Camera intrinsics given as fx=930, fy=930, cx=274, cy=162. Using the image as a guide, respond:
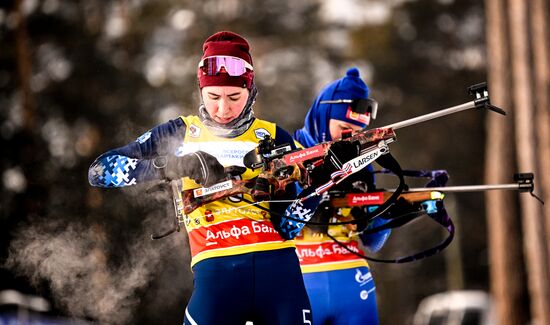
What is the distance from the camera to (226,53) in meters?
5.40

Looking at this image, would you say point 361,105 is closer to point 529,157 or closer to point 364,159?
point 364,159

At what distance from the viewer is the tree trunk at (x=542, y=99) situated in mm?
14945

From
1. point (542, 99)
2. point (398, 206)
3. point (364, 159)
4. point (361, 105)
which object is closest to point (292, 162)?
point (364, 159)

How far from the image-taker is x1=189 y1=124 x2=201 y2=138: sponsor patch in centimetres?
533

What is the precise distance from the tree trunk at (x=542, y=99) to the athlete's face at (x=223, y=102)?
34.1ft

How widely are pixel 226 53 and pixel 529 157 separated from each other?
35.9ft

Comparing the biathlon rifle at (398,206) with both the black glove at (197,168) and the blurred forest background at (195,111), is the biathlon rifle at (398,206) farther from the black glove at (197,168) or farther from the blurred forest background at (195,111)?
the black glove at (197,168)

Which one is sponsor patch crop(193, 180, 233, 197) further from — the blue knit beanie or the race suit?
the blue knit beanie

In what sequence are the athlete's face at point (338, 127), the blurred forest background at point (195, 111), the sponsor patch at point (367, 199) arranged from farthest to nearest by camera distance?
the blurred forest background at point (195, 111), the athlete's face at point (338, 127), the sponsor patch at point (367, 199)

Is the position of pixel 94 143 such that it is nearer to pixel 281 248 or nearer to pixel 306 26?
pixel 306 26

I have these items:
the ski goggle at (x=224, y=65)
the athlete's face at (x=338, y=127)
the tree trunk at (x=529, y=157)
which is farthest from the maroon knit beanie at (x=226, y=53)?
the tree trunk at (x=529, y=157)

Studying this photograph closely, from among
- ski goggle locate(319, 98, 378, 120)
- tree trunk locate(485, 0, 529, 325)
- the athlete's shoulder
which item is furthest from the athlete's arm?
tree trunk locate(485, 0, 529, 325)

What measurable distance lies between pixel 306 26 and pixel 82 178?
14213 mm

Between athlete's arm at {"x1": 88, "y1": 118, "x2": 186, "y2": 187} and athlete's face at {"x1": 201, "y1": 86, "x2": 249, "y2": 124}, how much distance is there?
21cm
